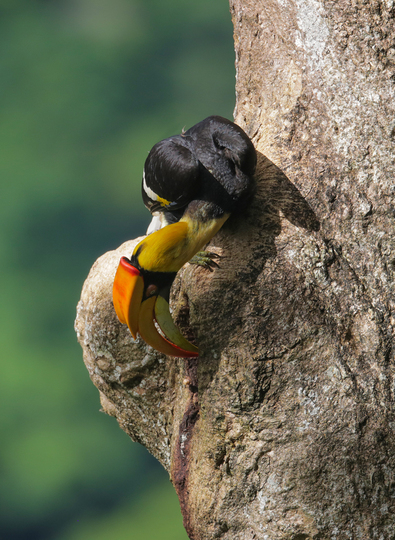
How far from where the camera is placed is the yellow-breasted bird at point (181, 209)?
1.66m

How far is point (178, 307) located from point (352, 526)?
961mm

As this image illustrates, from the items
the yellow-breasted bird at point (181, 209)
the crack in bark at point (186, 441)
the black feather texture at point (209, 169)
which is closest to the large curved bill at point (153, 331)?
the yellow-breasted bird at point (181, 209)

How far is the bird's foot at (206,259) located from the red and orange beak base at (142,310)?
19 cm

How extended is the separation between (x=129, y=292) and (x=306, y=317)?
23.6 inches

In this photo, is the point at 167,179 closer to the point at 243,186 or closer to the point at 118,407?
the point at 243,186

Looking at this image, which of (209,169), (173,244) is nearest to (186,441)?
(173,244)

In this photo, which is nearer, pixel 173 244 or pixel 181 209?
pixel 173 244

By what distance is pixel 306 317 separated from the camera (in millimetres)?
1710

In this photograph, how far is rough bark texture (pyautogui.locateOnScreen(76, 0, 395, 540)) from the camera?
1.65m

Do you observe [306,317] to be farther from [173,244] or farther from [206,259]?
[173,244]

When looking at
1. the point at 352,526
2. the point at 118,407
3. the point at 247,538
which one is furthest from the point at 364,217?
the point at 118,407

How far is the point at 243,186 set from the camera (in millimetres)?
1801

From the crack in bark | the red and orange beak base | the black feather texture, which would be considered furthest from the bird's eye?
the crack in bark

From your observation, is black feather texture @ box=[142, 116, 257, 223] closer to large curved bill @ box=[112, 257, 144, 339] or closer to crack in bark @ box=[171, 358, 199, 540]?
large curved bill @ box=[112, 257, 144, 339]
